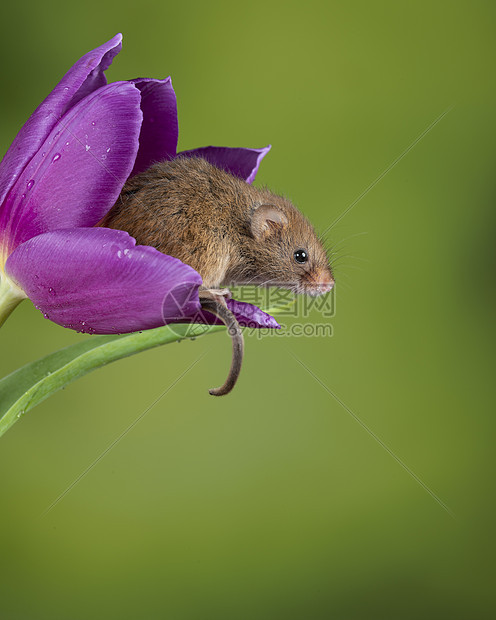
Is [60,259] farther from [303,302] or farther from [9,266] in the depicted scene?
[303,302]

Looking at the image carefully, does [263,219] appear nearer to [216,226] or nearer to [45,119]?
[216,226]

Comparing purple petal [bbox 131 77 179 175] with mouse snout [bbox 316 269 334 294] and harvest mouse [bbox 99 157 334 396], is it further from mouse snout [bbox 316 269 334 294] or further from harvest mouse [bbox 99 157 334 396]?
mouse snout [bbox 316 269 334 294]

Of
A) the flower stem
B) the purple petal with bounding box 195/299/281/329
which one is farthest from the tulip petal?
the flower stem

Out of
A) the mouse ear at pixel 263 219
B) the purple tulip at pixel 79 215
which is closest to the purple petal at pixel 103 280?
the purple tulip at pixel 79 215

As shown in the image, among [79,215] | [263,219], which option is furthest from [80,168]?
[263,219]

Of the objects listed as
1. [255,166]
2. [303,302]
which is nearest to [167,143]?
[255,166]

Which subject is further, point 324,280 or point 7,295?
point 324,280
